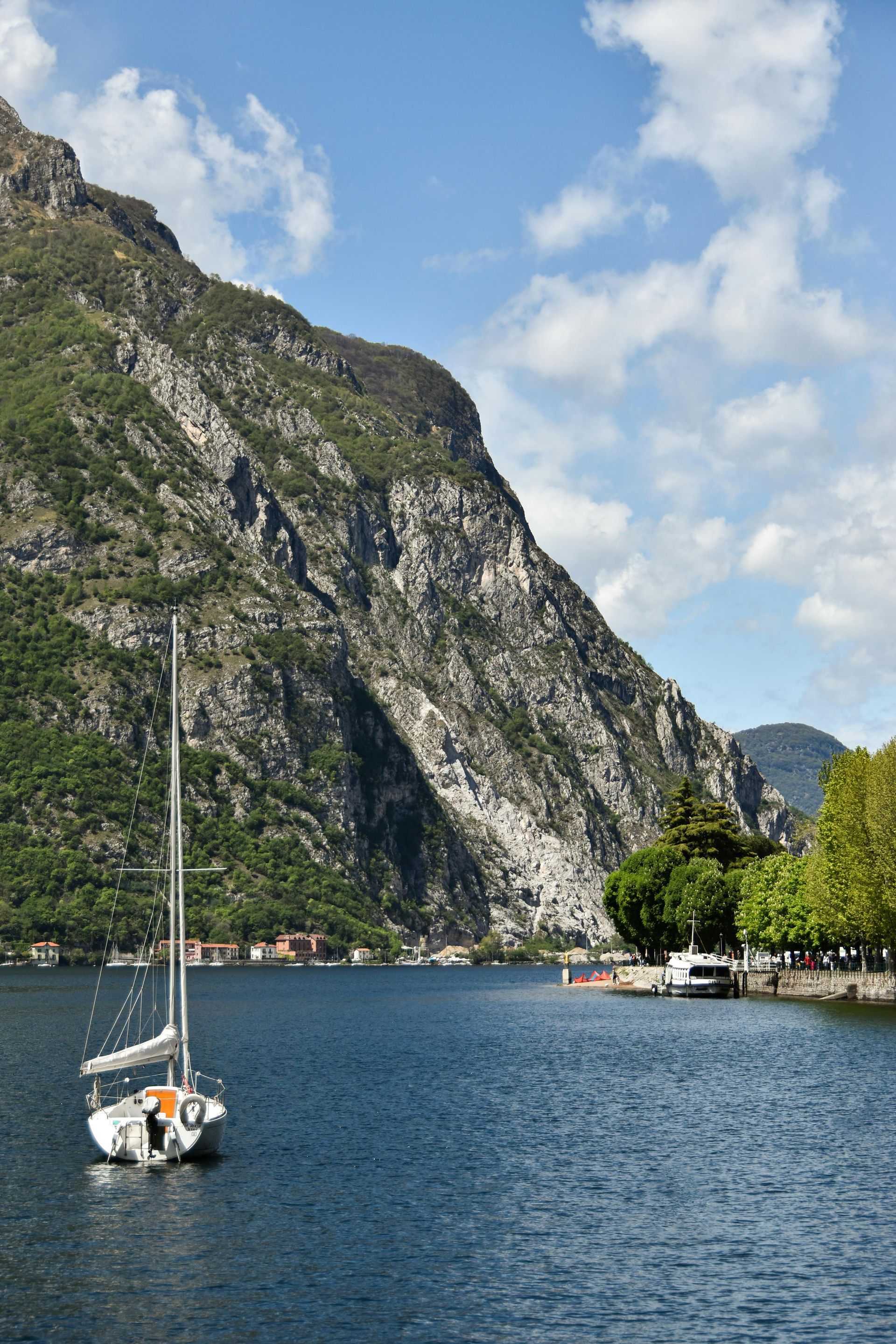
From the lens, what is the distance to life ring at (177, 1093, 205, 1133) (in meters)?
58.5

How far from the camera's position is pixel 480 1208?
5212 cm

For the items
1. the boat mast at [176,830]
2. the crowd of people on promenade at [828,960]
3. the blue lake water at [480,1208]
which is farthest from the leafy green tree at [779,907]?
the boat mast at [176,830]

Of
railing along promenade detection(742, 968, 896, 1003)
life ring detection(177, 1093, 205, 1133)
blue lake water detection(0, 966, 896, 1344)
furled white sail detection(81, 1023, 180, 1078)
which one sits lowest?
blue lake water detection(0, 966, 896, 1344)

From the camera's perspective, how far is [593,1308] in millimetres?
39750

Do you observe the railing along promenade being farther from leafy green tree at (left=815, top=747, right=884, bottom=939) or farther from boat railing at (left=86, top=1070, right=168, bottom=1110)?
boat railing at (left=86, top=1070, right=168, bottom=1110)

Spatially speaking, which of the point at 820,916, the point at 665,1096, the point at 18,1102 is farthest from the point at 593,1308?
the point at 820,916

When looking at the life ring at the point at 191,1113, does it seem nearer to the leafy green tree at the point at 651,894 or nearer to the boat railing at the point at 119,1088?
the boat railing at the point at 119,1088

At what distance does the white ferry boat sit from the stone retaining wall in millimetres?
3619

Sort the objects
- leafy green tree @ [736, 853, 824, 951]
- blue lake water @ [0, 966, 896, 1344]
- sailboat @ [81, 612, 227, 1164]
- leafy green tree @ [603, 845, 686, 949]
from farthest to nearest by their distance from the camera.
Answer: leafy green tree @ [603, 845, 686, 949], leafy green tree @ [736, 853, 824, 951], sailboat @ [81, 612, 227, 1164], blue lake water @ [0, 966, 896, 1344]

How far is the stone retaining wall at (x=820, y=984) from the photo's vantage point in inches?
5177

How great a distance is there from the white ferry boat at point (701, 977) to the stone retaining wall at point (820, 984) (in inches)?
142

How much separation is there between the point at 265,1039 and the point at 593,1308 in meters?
86.4

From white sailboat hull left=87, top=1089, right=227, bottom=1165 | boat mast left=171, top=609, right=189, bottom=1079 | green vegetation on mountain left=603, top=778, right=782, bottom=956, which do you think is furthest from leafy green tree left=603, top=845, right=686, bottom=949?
white sailboat hull left=87, top=1089, right=227, bottom=1165

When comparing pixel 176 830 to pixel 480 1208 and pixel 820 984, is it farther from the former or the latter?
pixel 820 984
